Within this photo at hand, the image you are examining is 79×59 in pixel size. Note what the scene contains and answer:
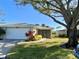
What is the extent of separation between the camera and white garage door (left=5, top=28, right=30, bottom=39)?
38406 mm

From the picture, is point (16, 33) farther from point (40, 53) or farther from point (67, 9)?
point (40, 53)

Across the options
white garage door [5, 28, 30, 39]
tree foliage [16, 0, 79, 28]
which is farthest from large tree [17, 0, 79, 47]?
white garage door [5, 28, 30, 39]

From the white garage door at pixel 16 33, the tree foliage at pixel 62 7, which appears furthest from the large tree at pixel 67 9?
the white garage door at pixel 16 33

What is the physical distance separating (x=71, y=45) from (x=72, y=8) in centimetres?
489

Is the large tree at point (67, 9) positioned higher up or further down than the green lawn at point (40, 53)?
higher up

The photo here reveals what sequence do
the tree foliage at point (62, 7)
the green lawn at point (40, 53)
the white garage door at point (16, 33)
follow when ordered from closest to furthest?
1. the green lawn at point (40, 53)
2. the tree foliage at point (62, 7)
3. the white garage door at point (16, 33)

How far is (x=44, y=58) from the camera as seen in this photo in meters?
17.5

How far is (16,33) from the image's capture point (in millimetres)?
38531

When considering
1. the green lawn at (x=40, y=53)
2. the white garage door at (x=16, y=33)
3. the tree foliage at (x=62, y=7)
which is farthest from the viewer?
the white garage door at (x=16, y=33)

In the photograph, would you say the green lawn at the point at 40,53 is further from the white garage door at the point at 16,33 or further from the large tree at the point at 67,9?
the white garage door at the point at 16,33

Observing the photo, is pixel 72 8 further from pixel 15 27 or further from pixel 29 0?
pixel 15 27

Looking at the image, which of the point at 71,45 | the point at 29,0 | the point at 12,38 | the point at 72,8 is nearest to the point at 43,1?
the point at 29,0

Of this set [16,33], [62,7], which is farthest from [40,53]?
[16,33]

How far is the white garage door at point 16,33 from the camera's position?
38.4 m
